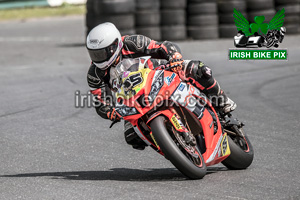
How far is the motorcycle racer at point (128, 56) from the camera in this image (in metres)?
5.47

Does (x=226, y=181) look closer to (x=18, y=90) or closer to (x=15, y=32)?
(x=18, y=90)

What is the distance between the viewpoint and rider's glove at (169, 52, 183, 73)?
221 inches

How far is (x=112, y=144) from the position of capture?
7.05 m

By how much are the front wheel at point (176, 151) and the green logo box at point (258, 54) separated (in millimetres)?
8807

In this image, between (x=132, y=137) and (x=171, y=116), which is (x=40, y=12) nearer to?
(x=132, y=137)

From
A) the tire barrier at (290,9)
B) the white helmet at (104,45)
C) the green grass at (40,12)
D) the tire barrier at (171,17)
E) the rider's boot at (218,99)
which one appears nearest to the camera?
the white helmet at (104,45)

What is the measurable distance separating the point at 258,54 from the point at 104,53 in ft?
30.1

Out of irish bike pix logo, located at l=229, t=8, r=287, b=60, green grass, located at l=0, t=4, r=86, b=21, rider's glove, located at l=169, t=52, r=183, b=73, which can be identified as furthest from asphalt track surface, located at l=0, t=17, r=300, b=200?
green grass, located at l=0, t=4, r=86, b=21

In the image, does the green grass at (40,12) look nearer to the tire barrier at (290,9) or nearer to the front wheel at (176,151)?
the tire barrier at (290,9)

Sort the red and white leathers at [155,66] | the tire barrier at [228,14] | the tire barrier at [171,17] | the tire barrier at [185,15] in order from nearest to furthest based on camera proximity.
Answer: the red and white leathers at [155,66] → the tire barrier at [185,15] → the tire barrier at [228,14] → the tire barrier at [171,17]

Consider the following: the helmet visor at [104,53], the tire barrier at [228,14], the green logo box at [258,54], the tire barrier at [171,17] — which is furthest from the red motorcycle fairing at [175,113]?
the tire barrier at [171,17]

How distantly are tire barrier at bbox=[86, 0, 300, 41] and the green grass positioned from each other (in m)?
12.9

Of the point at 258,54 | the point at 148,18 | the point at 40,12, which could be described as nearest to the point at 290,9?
the point at 258,54

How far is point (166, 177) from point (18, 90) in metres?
6.15
